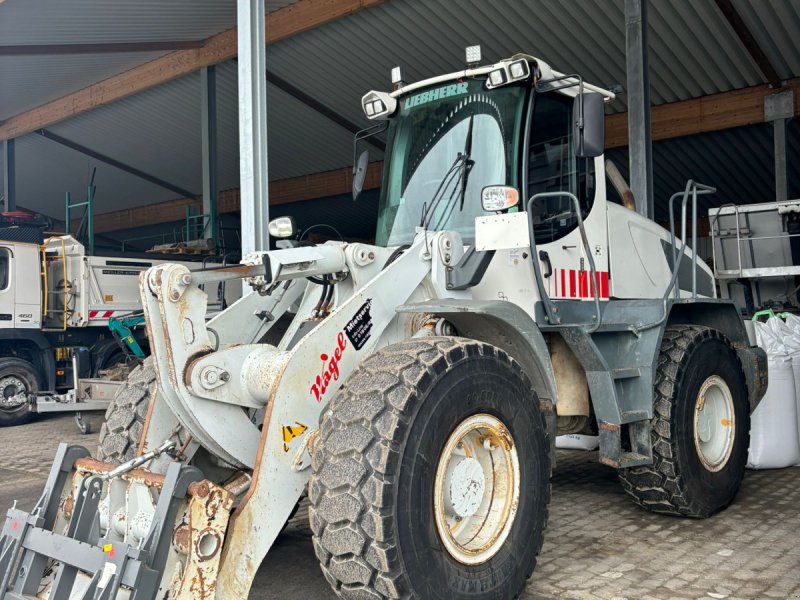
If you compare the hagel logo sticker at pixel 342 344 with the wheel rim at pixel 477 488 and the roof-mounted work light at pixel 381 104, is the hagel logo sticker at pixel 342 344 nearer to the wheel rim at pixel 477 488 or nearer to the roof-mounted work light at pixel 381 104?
the wheel rim at pixel 477 488

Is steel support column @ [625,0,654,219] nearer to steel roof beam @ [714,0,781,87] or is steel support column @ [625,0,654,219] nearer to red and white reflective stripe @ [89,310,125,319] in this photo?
steel roof beam @ [714,0,781,87]

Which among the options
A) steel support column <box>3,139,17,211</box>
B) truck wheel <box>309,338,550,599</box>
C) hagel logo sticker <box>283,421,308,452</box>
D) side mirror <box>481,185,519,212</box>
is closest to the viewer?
truck wheel <box>309,338,550,599</box>

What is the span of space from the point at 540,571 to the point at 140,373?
2386mm

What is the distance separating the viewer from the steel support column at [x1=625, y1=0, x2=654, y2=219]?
8508mm

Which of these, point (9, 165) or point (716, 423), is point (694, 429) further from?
point (9, 165)

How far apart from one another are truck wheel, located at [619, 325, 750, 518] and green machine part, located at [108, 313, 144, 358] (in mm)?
8823

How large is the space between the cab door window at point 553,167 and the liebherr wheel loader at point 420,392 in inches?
0.5

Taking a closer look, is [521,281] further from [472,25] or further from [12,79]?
[12,79]

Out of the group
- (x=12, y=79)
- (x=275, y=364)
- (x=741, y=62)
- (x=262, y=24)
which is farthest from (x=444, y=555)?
(x=12, y=79)

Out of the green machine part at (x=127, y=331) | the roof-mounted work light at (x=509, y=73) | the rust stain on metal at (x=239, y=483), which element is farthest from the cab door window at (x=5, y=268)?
the roof-mounted work light at (x=509, y=73)

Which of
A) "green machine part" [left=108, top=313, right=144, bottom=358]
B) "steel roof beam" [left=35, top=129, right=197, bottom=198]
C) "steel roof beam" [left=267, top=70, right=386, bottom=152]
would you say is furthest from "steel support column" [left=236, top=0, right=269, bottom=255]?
"steel roof beam" [left=35, top=129, right=197, bottom=198]

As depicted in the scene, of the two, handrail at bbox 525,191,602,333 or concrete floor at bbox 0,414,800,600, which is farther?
handrail at bbox 525,191,602,333

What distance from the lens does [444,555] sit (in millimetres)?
3219

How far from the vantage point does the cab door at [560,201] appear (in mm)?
4543
